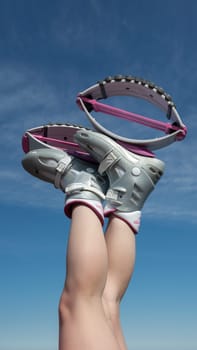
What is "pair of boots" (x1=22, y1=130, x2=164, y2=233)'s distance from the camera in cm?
311

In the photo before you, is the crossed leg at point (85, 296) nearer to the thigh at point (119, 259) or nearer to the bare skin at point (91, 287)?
the bare skin at point (91, 287)

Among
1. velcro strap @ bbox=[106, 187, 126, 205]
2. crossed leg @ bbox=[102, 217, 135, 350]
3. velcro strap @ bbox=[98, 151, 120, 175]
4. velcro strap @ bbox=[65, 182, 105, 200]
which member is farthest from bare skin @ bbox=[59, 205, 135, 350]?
velcro strap @ bbox=[98, 151, 120, 175]

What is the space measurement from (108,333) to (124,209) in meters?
0.85

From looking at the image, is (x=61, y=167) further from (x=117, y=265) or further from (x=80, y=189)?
(x=117, y=265)

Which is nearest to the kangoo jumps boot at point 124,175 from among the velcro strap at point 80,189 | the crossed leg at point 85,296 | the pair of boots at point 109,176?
the pair of boots at point 109,176

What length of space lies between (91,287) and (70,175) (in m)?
0.89

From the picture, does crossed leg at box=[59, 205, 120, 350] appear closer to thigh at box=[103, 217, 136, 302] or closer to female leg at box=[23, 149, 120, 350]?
female leg at box=[23, 149, 120, 350]

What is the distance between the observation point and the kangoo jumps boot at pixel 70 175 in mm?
2984

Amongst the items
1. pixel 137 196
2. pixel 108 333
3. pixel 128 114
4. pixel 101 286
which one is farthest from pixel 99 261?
pixel 128 114

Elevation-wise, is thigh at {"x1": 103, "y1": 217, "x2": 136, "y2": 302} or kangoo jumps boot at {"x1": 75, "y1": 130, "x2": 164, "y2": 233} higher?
kangoo jumps boot at {"x1": 75, "y1": 130, "x2": 164, "y2": 233}

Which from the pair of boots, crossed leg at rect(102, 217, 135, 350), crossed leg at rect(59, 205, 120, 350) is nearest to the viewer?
crossed leg at rect(59, 205, 120, 350)

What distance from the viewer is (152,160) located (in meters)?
3.28

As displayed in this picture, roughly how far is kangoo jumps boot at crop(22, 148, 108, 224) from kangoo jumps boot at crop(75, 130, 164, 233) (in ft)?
0.31

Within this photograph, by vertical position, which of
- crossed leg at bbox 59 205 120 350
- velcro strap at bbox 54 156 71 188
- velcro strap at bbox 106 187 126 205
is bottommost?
crossed leg at bbox 59 205 120 350
